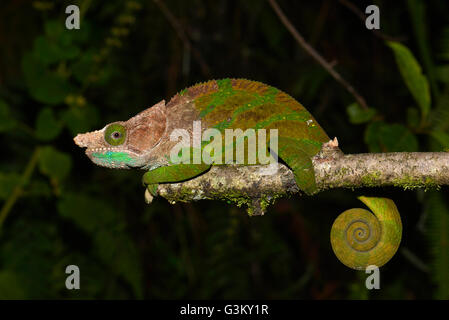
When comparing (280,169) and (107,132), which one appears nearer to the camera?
(280,169)

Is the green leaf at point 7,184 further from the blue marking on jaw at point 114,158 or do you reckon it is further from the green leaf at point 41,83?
the blue marking on jaw at point 114,158

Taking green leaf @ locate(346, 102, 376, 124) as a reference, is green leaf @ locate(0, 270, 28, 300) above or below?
below

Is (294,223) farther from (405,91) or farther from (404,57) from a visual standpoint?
(404,57)

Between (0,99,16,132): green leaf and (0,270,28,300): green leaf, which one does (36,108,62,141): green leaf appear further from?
(0,270,28,300): green leaf

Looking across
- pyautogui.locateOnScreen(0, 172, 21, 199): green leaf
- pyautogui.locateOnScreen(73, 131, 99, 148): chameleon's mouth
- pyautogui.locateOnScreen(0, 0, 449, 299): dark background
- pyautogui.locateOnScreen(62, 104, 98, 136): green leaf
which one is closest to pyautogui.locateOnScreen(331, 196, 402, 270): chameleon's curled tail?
pyautogui.locateOnScreen(73, 131, 99, 148): chameleon's mouth

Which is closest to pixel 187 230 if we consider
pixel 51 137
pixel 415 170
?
pixel 51 137

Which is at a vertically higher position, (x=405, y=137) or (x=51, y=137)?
(x=51, y=137)

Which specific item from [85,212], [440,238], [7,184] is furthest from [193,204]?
[440,238]
